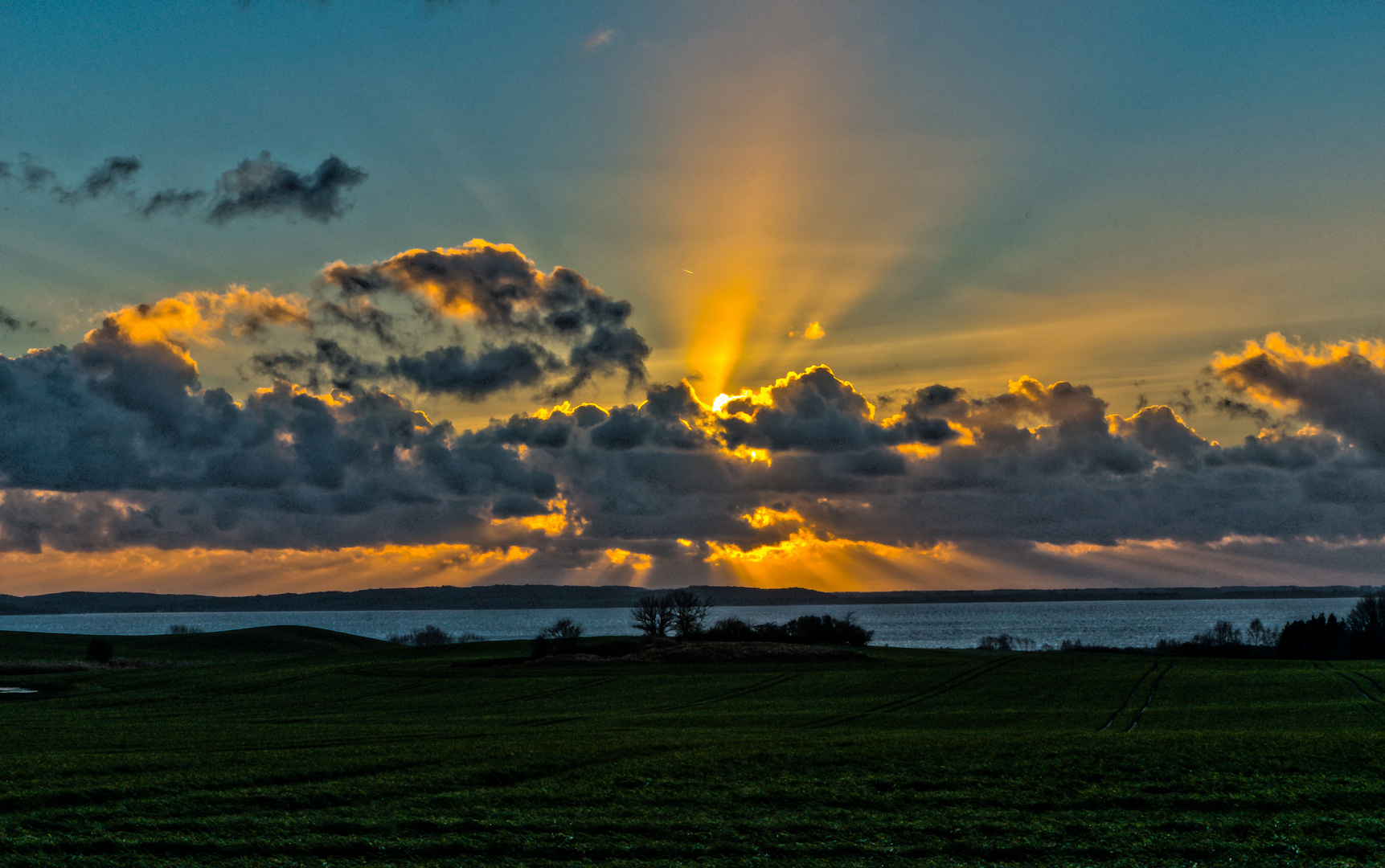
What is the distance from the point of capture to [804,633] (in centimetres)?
14025

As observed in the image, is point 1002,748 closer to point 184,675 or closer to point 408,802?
point 408,802

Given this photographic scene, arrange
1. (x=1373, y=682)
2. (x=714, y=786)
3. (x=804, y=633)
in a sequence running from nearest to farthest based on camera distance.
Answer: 1. (x=714, y=786)
2. (x=1373, y=682)
3. (x=804, y=633)

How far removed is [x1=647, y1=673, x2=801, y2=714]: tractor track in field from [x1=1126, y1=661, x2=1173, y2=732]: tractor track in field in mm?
27219

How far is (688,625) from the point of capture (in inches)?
5217

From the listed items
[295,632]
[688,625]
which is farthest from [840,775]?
[295,632]

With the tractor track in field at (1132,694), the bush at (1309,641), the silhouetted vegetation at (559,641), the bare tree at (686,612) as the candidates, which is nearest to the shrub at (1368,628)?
the bush at (1309,641)

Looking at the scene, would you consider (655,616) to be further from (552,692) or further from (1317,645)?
(1317,645)

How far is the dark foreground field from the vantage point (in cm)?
2070

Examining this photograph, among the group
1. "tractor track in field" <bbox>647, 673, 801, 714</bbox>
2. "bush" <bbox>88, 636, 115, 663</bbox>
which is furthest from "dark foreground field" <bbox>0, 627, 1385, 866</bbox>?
"bush" <bbox>88, 636, 115, 663</bbox>

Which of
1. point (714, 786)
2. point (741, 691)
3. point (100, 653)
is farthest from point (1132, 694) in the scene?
point (100, 653)

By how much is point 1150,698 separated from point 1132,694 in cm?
270

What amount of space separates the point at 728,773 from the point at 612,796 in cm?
→ 489

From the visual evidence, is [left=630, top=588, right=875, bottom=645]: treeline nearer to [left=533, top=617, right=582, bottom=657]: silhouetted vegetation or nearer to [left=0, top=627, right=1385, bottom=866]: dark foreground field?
[left=533, top=617, right=582, bottom=657]: silhouetted vegetation

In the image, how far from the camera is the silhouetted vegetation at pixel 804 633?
5241 inches
